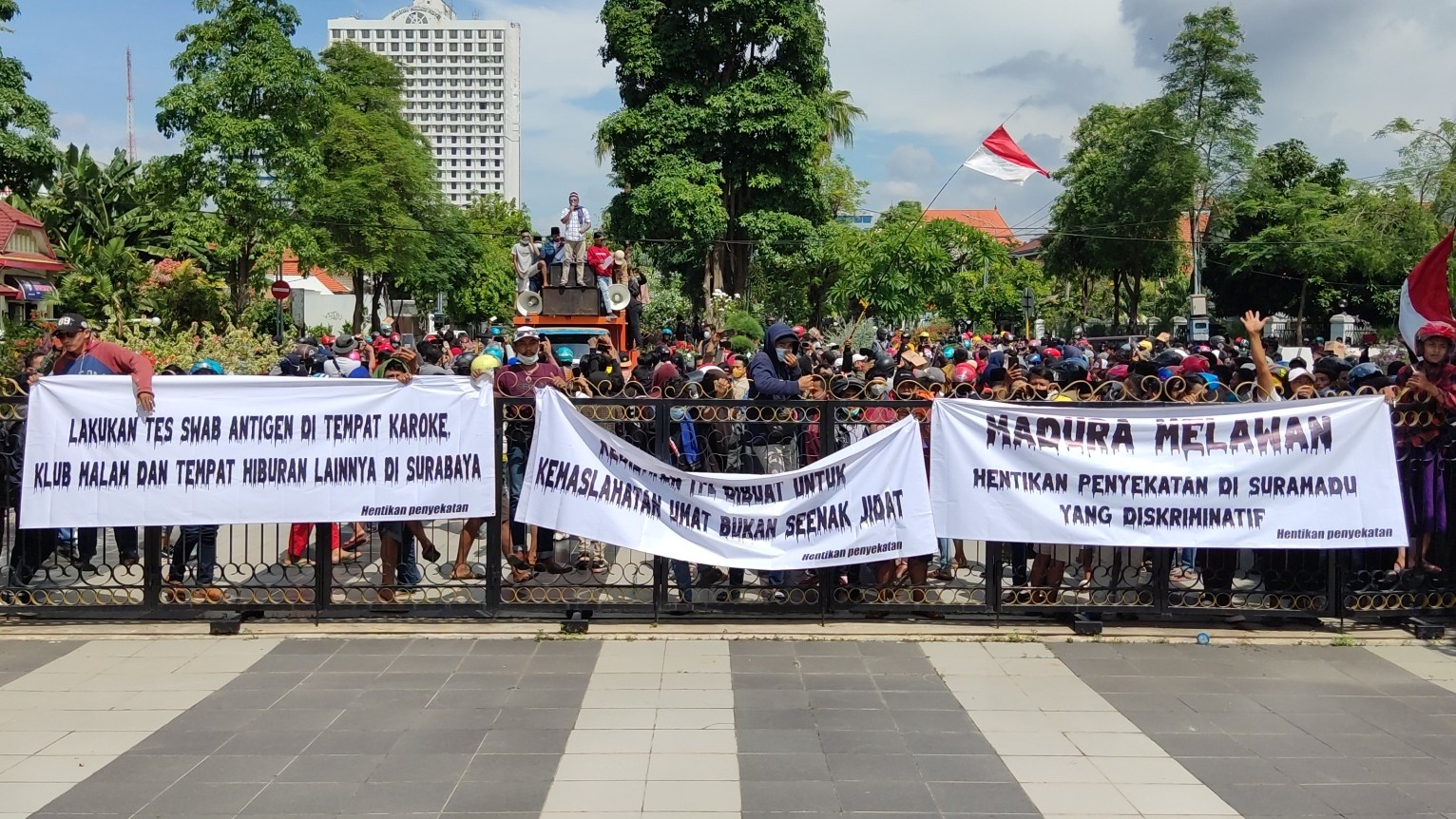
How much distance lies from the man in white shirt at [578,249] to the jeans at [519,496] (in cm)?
943

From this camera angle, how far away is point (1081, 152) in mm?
61938

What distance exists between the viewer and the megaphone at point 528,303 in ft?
56.3

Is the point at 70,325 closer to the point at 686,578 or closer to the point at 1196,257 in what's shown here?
the point at 686,578

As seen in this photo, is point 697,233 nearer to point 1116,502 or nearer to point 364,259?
point 364,259

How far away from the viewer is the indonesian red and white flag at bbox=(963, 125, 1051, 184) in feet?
34.0

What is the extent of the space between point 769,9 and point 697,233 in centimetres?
789

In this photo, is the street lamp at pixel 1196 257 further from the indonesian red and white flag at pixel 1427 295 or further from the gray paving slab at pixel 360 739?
the gray paving slab at pixel 360 739

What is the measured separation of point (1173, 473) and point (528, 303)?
1167 centimetres

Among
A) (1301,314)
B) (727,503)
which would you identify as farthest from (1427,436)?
(1301,314)

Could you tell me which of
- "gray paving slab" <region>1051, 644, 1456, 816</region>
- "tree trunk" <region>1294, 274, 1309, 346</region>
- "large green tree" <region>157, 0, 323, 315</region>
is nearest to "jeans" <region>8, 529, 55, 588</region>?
"gray paving slab" <region>1051, 644, 1456, 816</region>

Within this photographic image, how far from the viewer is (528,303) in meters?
17.2

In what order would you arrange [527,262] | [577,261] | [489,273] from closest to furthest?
[577,261]
[527,262]
[489,273]

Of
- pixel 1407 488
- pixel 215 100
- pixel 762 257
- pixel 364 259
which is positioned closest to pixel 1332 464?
pixel 1407 488

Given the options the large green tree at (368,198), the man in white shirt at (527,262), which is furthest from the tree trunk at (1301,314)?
the man in white shirt at (527,262)
